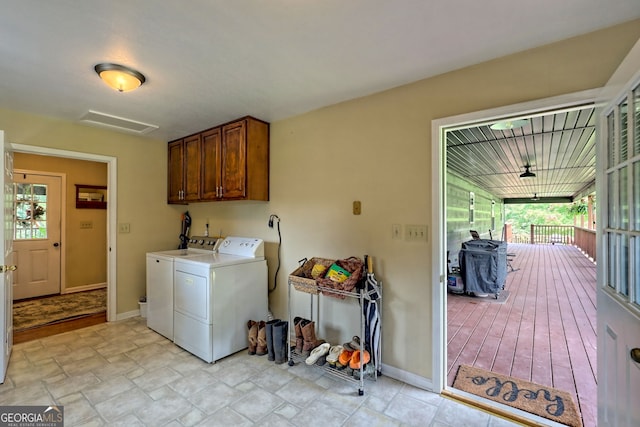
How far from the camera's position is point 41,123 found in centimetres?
308

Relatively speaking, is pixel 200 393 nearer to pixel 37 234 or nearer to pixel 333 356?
pixel 333 356

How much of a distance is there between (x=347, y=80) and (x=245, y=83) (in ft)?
2.65

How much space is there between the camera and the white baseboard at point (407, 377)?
2199 millimetres

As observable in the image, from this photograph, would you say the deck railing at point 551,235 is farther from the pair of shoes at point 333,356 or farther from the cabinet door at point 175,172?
the cabinet door at point 175,172

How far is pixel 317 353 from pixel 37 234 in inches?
202

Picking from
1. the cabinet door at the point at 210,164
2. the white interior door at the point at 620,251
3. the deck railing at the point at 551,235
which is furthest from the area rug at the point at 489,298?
the deck railing at the point at 551,235

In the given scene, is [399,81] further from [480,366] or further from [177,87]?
[480,366]

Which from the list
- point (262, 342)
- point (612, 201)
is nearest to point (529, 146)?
point (612, 201)

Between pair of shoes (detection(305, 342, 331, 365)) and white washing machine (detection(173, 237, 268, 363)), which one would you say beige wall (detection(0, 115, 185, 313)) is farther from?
pair of shoes (detection(305, 342, 331, 365))

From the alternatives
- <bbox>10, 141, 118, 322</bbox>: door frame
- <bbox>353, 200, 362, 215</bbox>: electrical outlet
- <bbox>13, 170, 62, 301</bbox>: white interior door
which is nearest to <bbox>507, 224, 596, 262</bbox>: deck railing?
<bbox>353, 200, 362, 215</bbox>: electrical outlet

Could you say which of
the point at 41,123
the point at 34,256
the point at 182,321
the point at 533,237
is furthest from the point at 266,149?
the point at 533,237

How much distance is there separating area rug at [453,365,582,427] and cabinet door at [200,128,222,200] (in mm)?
2964

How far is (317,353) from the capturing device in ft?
7.91

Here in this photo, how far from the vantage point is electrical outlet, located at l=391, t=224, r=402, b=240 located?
7.70 feet
